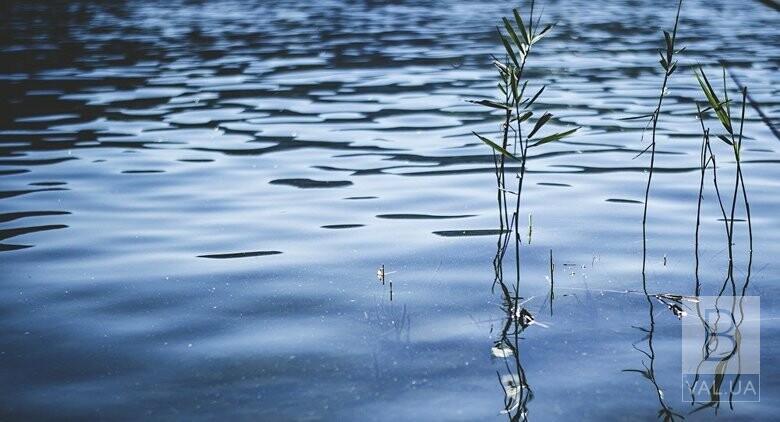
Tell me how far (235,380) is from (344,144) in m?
4.40

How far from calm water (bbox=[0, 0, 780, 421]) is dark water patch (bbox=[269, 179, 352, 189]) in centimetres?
3

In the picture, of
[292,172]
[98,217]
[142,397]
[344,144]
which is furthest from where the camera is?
[344,144]

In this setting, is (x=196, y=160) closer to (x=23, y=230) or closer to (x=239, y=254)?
(x=23, y=230)

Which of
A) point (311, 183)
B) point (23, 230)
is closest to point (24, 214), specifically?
point (23, 230)

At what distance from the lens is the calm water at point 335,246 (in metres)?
2.92

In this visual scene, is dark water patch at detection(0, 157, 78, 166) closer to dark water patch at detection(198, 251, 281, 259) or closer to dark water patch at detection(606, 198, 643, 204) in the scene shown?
dark water patch at detection(198, 251, 281, 259)

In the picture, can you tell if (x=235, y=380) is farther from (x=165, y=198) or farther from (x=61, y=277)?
(x=165, y=198)

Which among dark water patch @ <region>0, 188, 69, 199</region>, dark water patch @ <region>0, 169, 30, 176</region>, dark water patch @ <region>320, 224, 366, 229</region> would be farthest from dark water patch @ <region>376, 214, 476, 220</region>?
dark water patch @ <region>0, 169, 30, 176</region>

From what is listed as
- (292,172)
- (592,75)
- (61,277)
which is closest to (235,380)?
(61,277)

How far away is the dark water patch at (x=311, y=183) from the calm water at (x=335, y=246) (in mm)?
26

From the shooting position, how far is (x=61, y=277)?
4.09m

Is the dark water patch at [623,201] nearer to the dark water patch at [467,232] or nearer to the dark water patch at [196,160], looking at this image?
the dark water patch at [467,232]

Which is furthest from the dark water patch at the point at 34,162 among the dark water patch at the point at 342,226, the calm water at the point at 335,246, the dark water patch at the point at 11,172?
the dark water patch at the point at 342,226

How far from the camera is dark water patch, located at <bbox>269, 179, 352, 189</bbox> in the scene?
5832mm
